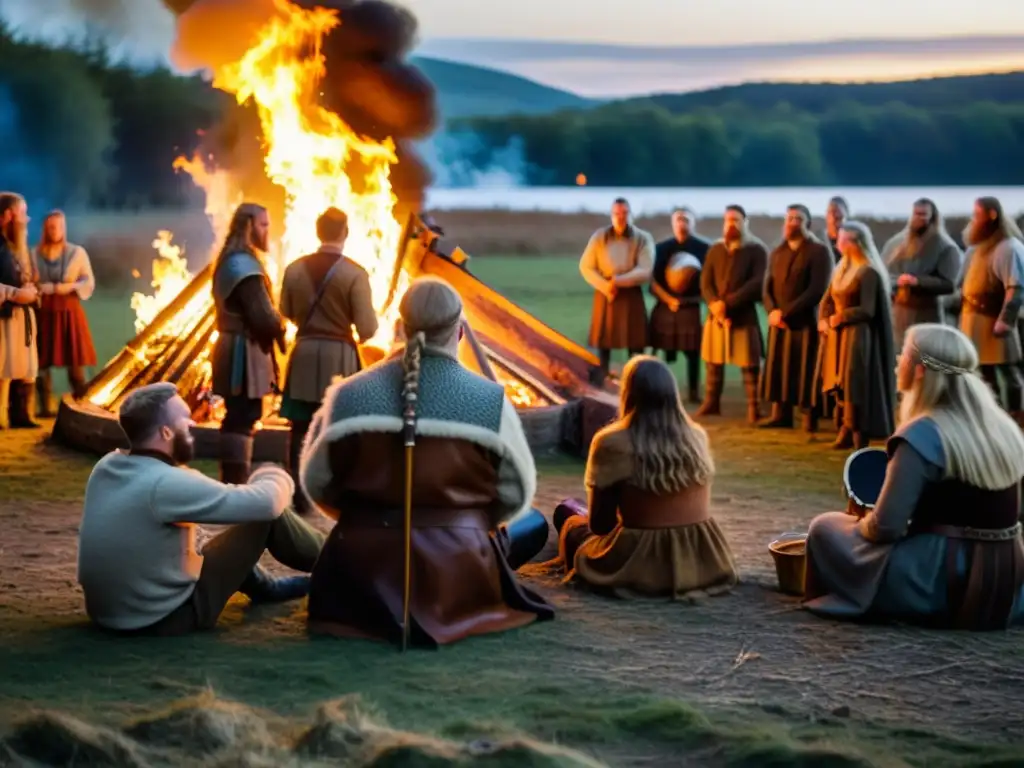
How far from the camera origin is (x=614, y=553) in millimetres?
6691

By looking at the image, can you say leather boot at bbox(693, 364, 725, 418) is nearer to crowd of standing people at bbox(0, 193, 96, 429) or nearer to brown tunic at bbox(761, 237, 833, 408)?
brown tunic at bbox(761, 237, 833, 408)

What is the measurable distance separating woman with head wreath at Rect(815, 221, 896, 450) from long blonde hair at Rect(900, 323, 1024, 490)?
14.0 feet

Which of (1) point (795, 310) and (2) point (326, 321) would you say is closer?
(2) point (326, 321)

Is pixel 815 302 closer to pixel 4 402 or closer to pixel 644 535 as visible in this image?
pixel 644 535

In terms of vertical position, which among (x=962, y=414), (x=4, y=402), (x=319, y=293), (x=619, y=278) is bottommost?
(x=4, y=402)

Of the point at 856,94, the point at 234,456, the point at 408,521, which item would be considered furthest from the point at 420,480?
the point at 856,94

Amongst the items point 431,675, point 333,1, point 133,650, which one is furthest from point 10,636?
point 333,1

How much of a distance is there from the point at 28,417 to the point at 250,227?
447 cm

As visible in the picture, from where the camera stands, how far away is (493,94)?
20781 mm

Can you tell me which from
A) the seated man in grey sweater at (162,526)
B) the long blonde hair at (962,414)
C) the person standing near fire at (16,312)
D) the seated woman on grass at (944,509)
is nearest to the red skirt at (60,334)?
the person standing near fire at (16,312)

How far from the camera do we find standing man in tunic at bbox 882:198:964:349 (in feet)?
37.3

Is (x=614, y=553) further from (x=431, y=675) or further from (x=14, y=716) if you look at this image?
(x=14, y=716)

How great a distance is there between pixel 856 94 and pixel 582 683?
17.1 m

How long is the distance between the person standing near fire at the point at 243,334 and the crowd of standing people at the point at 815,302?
13.8 ft
